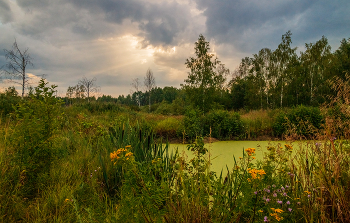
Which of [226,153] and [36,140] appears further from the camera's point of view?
[226,153]

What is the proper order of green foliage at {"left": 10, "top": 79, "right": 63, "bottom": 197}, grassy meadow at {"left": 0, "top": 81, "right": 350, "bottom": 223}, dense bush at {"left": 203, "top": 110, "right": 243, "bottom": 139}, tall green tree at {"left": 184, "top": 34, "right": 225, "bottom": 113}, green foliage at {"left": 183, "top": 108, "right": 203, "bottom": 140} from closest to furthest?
grassy meadow at {"left": 0, "top": 81, "right": 350, "bottom": 223}
green foliage at {"left": 10, "top": 79, "right": 63, "bottom": 197}
green foliage at {"left": 183, "top": 108, "right": 203, "bottom": 140}
dense bush at {"left": 203, "top": 110, "right": 243, "bottom": 139}
tall green tree at {"left": 184, "top": 34, "right": 225, "bottom": 113}

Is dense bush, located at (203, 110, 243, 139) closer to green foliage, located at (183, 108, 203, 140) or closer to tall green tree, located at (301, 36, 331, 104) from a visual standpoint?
green foliage, located at (183, 108, 203, 140)

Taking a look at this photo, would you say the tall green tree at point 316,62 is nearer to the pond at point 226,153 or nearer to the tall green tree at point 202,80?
the tall green tree at point 202,80

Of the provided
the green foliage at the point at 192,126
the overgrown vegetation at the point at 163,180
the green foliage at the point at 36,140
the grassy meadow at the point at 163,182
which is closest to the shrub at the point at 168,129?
→ the green foliage at the point at 192,126

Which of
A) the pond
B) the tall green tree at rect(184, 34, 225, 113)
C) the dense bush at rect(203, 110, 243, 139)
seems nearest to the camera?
the pond

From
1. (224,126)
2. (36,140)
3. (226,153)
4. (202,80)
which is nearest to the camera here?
(36,140)

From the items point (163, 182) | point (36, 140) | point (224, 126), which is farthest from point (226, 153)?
point (36, 140)

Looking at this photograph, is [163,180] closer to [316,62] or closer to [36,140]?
[36,140]

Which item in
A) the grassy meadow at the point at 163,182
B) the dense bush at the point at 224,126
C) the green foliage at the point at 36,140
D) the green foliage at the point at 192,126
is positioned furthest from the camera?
the dense bush at the point at 224,126

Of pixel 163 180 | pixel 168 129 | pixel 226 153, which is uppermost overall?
pixel 168 129

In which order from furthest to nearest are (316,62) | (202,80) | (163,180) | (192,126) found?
(316,62)
(202,80)
(192,126)
(163,180)

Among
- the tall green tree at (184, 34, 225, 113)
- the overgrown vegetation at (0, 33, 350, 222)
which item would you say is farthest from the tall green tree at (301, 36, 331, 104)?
the overgrown vegetation at (0, 33, 350, 222)

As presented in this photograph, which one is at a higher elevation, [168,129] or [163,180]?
[168,129]

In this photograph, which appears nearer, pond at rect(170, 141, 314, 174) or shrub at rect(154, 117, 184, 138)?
pond at rect(170, 141, 314, 174)
